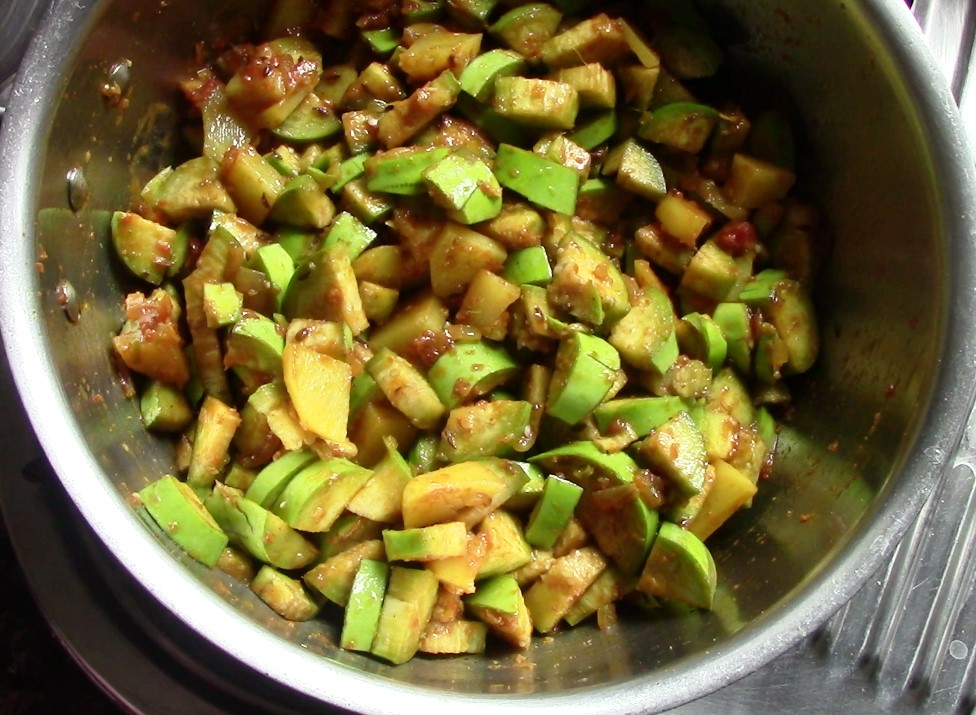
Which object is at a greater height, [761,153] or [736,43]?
[736,43]

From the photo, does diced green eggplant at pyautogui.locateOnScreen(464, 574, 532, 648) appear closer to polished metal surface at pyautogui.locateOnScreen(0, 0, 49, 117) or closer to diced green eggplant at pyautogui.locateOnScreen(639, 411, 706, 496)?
diced green eggplant at pyautogui.locateOnScreen(639, 411, 706, 496)

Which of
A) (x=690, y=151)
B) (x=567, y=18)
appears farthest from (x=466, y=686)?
(x=567, y=18)

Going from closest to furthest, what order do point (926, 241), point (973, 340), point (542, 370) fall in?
1. point (973, 340)
2. point (926, 241)
3. point (542, 370)

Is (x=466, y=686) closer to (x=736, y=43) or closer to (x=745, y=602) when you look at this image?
(x=745, y=602)

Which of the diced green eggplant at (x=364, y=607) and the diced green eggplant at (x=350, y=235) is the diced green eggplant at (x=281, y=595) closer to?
the diced green eggplant at (x=364, y=607)

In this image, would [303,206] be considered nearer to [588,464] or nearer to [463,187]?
[463,187]

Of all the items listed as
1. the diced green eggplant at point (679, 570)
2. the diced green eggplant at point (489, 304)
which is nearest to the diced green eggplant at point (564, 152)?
the diced green eggplant at point (489, 304)
